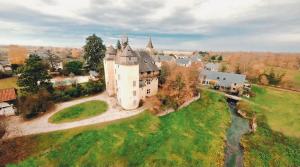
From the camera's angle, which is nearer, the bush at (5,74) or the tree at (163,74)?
the tree at (163,74)

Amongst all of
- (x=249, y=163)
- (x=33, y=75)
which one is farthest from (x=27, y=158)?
(x=249, y=163)

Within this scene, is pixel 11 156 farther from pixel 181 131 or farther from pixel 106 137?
pixel 181 131

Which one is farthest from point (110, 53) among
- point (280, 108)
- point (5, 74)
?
point (280, 108)

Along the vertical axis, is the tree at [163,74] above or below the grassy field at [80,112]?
above

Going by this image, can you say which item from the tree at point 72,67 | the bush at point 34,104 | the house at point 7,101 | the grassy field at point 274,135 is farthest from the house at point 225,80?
the house at point 7,101

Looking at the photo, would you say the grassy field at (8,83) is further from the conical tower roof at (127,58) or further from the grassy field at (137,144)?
the conical tower roof at (127,58)

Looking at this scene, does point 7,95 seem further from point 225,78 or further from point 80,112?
point 225,78
